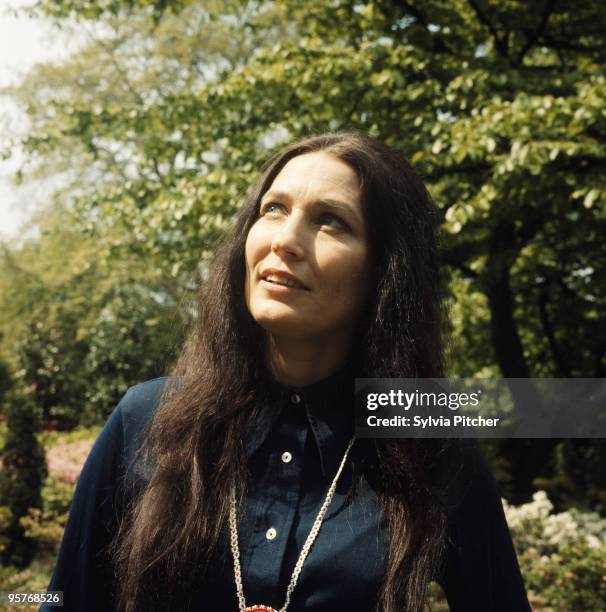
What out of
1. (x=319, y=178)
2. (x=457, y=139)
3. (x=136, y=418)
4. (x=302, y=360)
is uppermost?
(x=457, y=139)

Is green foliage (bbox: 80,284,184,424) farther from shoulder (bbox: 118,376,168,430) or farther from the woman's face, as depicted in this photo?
the woman's face

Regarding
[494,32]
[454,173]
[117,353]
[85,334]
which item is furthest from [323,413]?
[85,334]

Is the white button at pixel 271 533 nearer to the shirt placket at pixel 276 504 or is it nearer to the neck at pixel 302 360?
the shirt placket at pixel 276 504

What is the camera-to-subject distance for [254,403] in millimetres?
1669

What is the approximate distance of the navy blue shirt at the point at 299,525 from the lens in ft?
4.79

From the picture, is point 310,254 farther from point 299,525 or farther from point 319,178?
point 299,525

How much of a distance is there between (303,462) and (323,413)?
12cm

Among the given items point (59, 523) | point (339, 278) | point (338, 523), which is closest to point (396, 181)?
point (339, 278)

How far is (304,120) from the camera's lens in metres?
6.20

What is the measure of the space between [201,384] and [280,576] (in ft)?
1.60

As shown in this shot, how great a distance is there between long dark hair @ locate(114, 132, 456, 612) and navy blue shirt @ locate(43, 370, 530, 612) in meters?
0.04

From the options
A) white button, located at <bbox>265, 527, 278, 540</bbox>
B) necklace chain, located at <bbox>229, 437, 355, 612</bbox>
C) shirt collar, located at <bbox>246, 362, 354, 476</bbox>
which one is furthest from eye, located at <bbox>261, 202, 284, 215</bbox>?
white button, located at <bbox>265, 527, 278, 540</bbox>

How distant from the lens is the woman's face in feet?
5.07

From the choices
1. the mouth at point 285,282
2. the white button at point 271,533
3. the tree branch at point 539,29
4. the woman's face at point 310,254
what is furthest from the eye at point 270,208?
the tree branch at point 539,29
